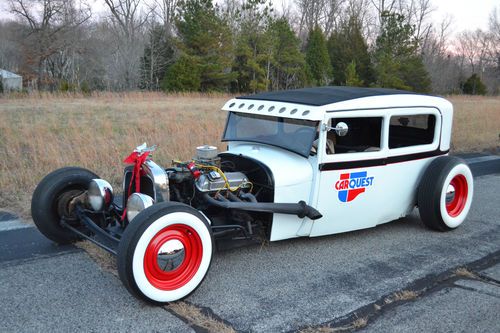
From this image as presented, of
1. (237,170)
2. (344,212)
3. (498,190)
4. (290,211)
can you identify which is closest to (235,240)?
(290,211)

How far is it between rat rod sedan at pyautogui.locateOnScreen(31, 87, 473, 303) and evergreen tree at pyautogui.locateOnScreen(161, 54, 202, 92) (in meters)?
25.5

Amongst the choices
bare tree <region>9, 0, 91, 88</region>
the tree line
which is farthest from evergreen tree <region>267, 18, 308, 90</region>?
bare tree <region>9, 0, 91, 88</region>

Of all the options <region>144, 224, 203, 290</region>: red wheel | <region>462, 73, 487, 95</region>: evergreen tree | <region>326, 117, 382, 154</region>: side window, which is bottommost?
<region>144, 224, 203, 290</region>: red wheel

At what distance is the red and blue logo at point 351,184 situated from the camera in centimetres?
488

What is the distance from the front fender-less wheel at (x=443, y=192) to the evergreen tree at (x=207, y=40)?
2668cm

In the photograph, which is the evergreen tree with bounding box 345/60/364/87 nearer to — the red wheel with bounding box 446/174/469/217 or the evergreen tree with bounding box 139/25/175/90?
the evergreen tree with bounding box 139/25/175/90

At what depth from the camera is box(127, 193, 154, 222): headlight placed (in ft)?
12.9

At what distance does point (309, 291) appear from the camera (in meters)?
4.03

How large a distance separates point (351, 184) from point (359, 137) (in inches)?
40.7

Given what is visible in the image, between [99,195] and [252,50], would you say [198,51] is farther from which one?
[99,195]

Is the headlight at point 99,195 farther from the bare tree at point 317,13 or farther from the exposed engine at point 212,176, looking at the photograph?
the bare tree at point 317,13

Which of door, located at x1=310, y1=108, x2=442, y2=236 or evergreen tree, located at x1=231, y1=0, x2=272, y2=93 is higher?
evergreen tree, located at x1=231, y1=0, x2=272, y2=93

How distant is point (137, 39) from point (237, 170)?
41336mm

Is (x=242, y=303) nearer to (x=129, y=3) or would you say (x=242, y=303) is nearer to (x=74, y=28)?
(x=74, y=28)
